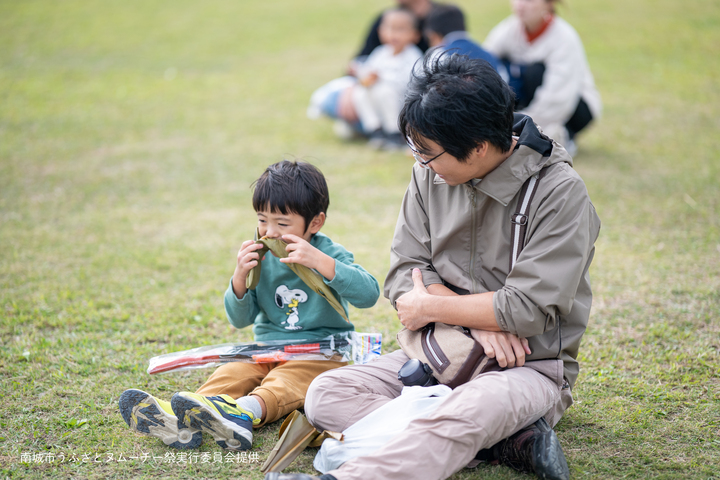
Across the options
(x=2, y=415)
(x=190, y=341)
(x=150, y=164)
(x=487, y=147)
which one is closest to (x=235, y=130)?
(x=150, y=164)

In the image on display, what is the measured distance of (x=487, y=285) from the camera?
2311 millimetres

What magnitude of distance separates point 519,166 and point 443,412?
845mm

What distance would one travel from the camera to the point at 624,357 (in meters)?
3.02

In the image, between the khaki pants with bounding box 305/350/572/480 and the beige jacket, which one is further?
the beige jacket

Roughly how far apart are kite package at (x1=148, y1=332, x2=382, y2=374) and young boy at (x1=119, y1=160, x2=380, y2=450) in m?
0.04

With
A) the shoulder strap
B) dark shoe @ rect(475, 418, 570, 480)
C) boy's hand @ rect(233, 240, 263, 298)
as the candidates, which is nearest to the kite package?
boy's hand @ rect(233, 240, 263, 298)

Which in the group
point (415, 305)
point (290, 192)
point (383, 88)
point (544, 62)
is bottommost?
point (415, 305)

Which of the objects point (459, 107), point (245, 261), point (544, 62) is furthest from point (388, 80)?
point (459, 107)

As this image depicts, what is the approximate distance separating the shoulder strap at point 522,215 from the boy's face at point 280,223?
886 millimetres

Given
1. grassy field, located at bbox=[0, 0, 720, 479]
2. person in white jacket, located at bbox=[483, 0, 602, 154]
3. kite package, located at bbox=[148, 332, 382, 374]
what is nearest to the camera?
grassy field, located at bbox=[0, 0, 720, 479]

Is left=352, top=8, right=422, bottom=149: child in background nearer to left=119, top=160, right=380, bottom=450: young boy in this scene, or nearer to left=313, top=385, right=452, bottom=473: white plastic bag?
left=119, top=160, right=380, bottom=450: young boy

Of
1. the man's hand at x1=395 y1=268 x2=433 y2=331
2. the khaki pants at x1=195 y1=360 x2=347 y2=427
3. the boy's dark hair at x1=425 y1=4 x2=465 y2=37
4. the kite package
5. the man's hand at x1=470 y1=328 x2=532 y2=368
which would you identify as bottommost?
the khaki pants at x1=195 y1=360 x2=347 y2=427

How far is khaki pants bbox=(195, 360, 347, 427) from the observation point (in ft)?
8.21

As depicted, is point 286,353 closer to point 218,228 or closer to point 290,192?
point 290,192
